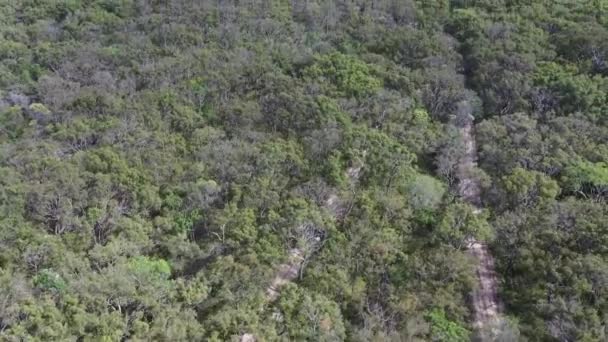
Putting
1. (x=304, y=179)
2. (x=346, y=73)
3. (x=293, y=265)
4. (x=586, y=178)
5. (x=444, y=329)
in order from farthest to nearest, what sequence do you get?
(x=346, y=73)
(x=304, y=179)
(x=586, y=178)
(x=293, y=265)
(x=444, y=329)

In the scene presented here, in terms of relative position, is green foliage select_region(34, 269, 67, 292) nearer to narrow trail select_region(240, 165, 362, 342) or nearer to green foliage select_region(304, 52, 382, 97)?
narrow trail select_region(240, 165, 362, 342)

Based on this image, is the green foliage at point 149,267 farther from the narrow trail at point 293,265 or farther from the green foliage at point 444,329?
the green foliage at point 444,329

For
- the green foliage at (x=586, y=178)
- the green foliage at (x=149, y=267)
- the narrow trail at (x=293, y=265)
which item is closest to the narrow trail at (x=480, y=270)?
the green foliage at (x=586, y=178)

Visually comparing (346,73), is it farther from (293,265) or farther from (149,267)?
(149,267)

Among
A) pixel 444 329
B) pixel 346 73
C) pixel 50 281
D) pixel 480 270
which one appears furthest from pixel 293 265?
pixel 346 73

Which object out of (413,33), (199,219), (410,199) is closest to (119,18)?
(413,33)

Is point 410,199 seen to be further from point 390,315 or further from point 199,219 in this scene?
point 199,219
